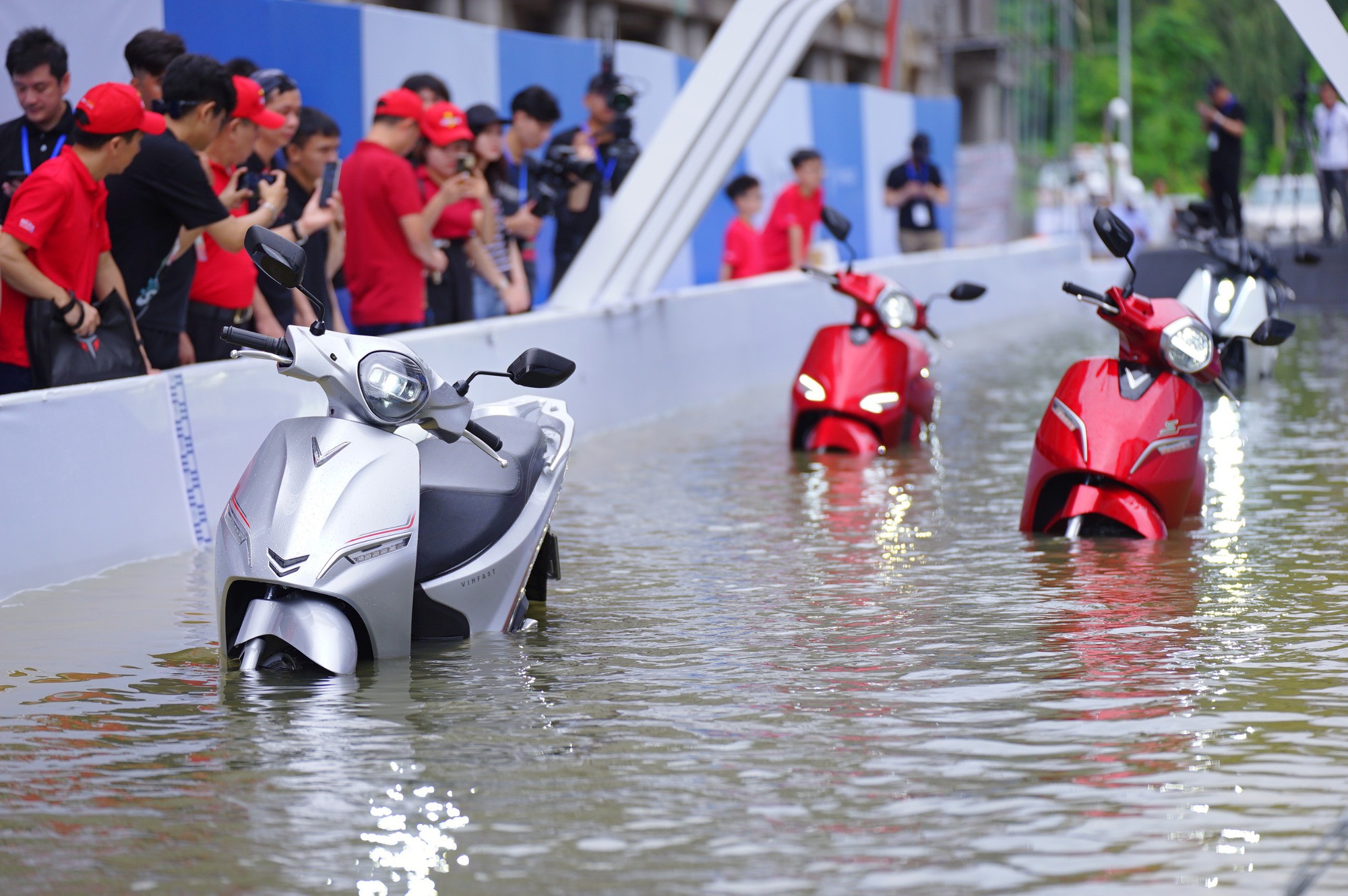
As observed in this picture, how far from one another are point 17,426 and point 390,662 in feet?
6.78

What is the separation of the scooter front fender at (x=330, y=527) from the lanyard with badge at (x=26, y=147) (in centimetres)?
291

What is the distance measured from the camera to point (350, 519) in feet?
19.1

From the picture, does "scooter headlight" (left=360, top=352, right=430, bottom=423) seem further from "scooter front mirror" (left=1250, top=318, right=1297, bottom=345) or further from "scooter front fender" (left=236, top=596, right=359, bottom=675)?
"scooter front mirror" (left=1250, top=318, right=1297, bottom=345)

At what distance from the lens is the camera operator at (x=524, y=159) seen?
43.3 feet

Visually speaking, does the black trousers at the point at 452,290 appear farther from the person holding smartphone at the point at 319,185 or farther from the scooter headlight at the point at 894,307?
the scooter headlight at the point at 894,307

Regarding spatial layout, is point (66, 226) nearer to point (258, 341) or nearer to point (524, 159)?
point (258, 341)

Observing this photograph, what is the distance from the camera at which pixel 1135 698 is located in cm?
560

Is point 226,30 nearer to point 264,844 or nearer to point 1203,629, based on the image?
point 1203,629

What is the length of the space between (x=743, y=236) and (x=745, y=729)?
13.1 m

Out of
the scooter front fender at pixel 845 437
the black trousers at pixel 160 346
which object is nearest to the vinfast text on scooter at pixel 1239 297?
the scooter front fender at pixel 845 437

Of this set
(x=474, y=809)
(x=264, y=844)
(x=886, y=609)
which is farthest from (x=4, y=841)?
(x=886, y=609)

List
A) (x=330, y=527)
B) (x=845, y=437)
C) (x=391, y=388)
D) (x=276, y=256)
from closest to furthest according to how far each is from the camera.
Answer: (x=276, y=256) → (x=330, y=527) → (x=391, y=388) → (x=845, y=437)

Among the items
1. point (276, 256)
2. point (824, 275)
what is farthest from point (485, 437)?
point (824, 275)

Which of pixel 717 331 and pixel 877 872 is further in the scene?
pixel 717 331
